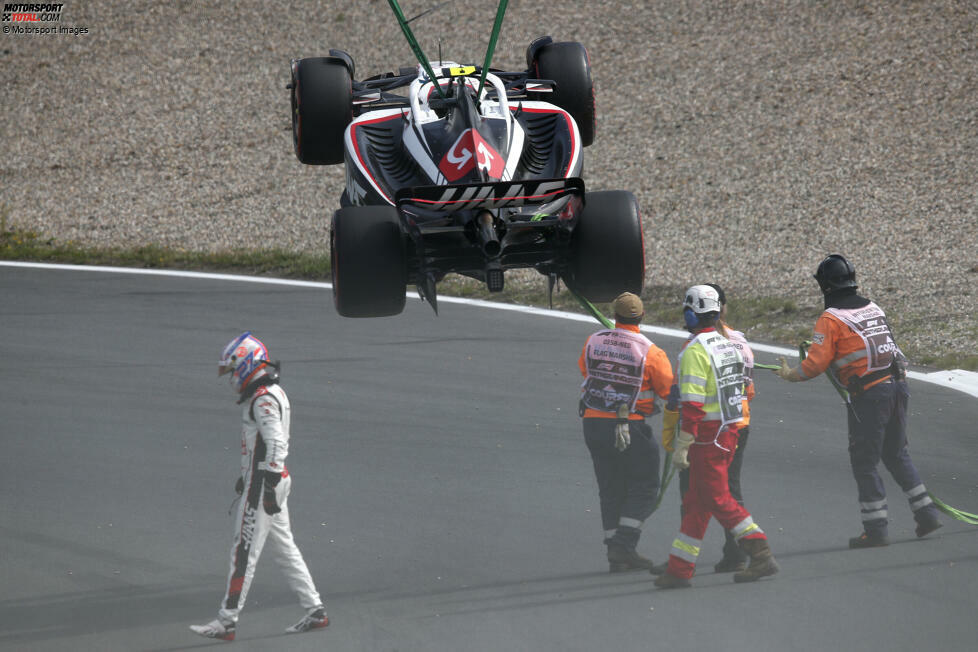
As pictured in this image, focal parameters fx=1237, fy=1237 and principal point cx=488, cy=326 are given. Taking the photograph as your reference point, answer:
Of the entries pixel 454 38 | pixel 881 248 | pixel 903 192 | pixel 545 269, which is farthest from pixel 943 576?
pixel 454 38

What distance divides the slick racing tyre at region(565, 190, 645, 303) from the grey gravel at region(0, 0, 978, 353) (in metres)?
10.8

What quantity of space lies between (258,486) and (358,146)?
8.60ft

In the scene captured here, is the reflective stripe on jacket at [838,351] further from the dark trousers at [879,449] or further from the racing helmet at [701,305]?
the racing helmet at [701,305]

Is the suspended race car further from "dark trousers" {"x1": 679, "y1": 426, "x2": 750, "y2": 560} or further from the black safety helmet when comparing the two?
the black safety helmet

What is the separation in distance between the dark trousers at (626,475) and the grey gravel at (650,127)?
10.3 metres

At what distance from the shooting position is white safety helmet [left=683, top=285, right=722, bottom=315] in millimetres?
8438

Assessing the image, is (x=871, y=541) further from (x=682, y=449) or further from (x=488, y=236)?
(x=488, y=236)

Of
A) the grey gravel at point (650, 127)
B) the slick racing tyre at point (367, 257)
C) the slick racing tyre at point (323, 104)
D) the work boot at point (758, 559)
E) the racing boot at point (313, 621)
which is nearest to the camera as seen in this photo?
the racing boot at point (313, 621)

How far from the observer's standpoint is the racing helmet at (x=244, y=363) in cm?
784

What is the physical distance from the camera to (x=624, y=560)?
352 inches

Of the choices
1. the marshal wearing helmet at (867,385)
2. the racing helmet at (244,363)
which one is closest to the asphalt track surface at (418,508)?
the marshal wearing helmet at (867,385)

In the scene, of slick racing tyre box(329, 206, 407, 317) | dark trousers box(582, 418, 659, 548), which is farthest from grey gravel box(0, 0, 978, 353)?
slick racing tyre box(329, 206, 407, 317)

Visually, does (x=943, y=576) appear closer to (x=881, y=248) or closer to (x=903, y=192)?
(x=881, y=248)

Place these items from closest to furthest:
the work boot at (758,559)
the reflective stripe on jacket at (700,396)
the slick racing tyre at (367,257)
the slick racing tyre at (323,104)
Result: the slick racing tyre at (367,257) → the reflective stripe on jacket at (700,396) → the work boot at (758,559) → the slick racing tyre at (323,104)
